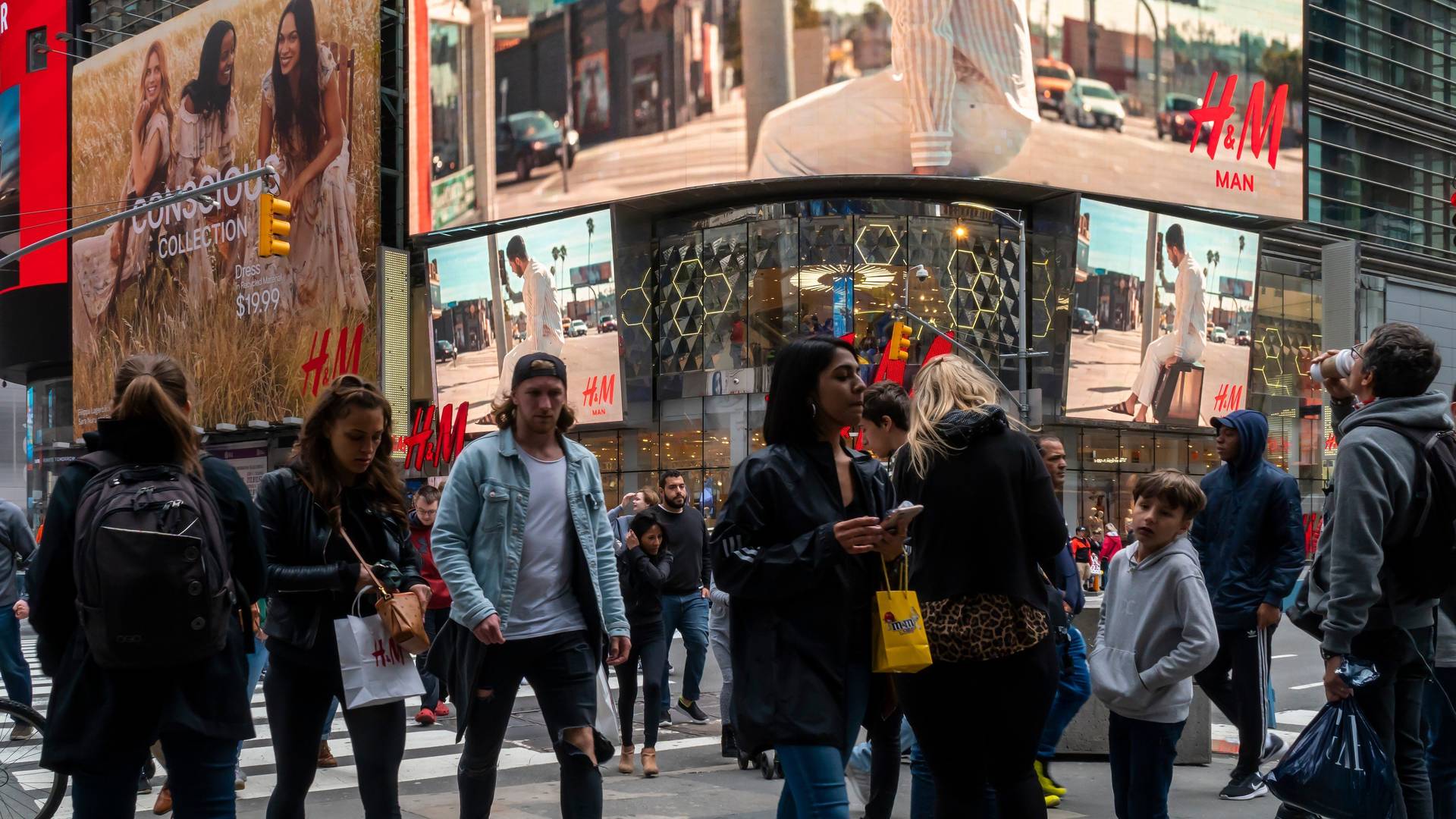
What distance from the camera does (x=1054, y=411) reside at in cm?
3962

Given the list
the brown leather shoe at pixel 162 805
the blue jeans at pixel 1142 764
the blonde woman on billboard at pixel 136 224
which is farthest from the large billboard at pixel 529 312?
the blue jeans at pixel 1142 764

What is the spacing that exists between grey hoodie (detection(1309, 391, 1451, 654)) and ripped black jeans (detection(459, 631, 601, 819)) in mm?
2729

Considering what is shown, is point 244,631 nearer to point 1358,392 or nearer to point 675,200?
point 1358,392

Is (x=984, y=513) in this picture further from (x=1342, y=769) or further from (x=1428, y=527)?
(x=1428, y=527)

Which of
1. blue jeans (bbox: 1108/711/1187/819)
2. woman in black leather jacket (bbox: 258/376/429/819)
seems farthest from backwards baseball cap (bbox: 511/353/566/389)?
blue jeans (bbox: 1108/711/1187/819)

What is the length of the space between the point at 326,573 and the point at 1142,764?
322cm

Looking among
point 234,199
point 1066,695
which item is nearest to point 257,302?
point 234,199

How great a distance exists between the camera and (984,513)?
4.68 metres

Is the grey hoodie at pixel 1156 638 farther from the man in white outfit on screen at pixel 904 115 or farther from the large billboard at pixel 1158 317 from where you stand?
the large billboard at pixel 1158 317

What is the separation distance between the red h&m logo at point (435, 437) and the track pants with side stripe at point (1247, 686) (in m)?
36.6

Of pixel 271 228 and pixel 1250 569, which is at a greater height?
pixel 271 228

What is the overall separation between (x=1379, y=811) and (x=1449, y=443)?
139 cm

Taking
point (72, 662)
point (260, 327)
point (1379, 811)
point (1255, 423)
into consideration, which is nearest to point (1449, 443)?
point (1379, 811)

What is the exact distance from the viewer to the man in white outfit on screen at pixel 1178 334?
133ft
